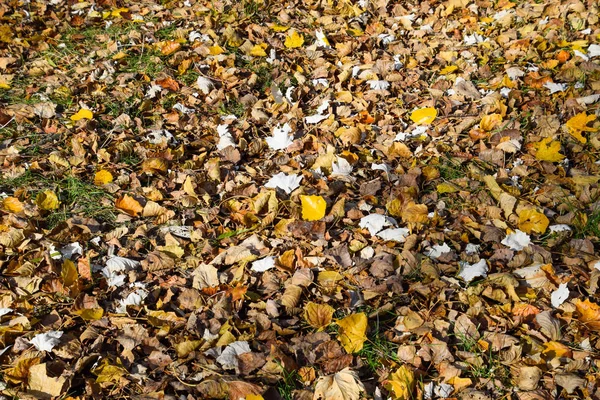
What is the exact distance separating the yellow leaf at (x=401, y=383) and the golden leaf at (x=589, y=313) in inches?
30.1

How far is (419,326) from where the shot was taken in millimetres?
2299

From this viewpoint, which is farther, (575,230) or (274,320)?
(575,230)

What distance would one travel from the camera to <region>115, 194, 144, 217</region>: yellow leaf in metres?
2.93

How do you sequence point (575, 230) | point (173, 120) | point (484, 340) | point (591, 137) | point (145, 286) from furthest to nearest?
point (173, 120), point (591, 137), point (575, 230), point (145, 286), point (484, 340)

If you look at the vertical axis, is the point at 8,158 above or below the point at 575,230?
above

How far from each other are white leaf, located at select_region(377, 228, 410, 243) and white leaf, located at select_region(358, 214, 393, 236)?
31 millimetres

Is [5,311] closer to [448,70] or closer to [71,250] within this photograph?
[71,250]

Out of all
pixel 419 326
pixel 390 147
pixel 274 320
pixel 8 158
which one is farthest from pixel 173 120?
pixel 419 326

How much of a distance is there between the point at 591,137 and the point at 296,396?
224cm

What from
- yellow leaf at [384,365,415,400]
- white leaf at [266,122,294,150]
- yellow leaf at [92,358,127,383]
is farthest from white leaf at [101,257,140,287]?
yellow leaf at [384,365,415,400]

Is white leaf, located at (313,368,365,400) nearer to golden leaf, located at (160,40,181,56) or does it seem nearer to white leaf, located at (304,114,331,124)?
white leaf, located at (304,114,331,124)

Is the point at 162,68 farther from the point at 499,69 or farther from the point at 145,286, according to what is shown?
the point at 499,69

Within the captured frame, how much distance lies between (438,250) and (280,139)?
1.21m

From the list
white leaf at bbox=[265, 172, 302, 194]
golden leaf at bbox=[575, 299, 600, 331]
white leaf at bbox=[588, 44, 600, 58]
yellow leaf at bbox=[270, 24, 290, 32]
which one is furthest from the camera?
yellow leaf at bbox=[270, 24, 290, 32]
